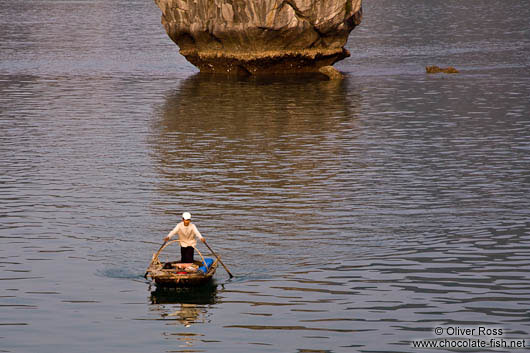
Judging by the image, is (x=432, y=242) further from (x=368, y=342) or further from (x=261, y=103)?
(x=261, y=103)

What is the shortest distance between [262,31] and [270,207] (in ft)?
149

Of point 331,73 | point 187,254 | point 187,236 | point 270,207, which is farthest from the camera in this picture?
point 331,73

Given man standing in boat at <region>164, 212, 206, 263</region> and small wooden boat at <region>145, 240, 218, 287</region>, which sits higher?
man standing in boat at <region>164, 212, 206, 263</region>

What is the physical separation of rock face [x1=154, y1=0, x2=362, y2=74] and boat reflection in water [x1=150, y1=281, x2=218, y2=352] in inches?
2201

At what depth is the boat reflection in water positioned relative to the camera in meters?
27.3

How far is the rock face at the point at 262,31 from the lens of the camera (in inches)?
3354

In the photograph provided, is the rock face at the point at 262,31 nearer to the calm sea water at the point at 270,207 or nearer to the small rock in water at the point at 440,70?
the calm sea water at the point at 270,207

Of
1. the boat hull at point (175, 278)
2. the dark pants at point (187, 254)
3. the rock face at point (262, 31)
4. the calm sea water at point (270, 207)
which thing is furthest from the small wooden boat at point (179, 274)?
the rock face at point (262, 31)

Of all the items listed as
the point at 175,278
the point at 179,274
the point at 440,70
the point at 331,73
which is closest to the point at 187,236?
the point at 179,274

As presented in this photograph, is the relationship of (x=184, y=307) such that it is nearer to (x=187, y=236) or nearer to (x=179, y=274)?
(x=179, y=274)

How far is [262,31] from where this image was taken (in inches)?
3361

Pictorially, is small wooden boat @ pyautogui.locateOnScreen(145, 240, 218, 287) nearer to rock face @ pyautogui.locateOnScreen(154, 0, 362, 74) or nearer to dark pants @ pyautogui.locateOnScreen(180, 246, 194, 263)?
dark pants @ pyautogui.locateOnScreen(180, 246, 194, 263)

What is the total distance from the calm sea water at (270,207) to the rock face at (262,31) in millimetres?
2816

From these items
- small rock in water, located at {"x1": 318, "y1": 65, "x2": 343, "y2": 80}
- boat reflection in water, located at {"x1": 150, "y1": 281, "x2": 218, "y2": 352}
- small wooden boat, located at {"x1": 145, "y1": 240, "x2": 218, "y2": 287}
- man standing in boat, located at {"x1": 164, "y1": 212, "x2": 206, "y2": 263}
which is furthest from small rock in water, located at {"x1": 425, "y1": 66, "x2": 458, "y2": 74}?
small wooden boat, located at {"x1": 145, "y1": 240, "x2": 218, "y2": 287}
